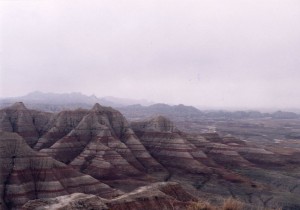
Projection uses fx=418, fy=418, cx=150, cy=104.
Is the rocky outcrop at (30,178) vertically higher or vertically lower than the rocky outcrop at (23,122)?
lower

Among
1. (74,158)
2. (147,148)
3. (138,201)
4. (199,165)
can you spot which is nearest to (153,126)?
(147,148)

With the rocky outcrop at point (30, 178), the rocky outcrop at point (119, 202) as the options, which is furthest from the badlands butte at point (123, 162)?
the rocky outcrop at point (119, 202)

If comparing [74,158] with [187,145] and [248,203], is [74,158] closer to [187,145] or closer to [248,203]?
[187,145]

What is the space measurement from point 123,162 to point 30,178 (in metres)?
27.0

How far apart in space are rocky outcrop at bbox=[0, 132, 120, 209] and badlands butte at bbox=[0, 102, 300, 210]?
0.13 metres

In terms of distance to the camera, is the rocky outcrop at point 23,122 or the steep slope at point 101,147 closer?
the steep slope at point 101,147

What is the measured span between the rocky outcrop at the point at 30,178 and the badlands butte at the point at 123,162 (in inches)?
5.1

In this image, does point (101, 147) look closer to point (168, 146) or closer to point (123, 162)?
point (123, 162)

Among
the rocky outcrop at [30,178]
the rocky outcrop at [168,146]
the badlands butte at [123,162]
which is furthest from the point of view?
the rocky outcrop at [168,146]

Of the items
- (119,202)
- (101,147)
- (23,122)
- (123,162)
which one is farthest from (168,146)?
(119,202)

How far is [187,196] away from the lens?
46.8m

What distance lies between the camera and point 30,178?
61.0m

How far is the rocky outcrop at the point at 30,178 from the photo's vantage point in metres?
A: 57.8

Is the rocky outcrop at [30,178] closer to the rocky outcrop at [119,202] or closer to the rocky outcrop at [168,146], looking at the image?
the rocky outcrop at [119,202]
